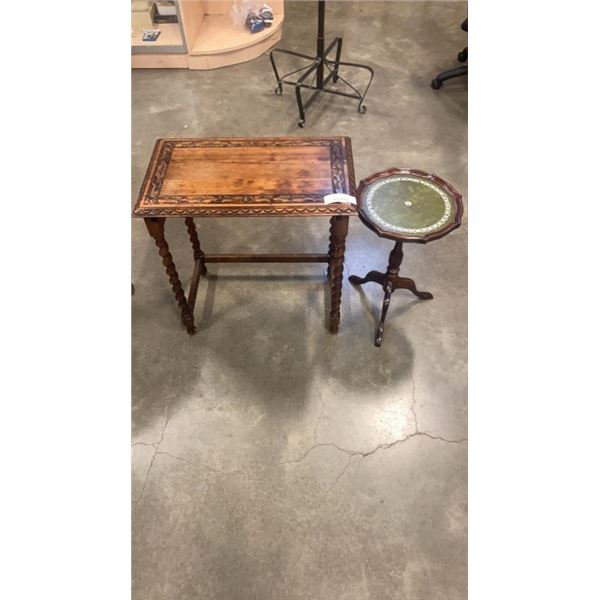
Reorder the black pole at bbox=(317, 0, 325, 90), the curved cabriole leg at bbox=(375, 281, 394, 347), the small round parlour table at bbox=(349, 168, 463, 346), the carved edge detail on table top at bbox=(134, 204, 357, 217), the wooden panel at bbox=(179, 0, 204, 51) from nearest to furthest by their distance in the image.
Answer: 1. the carved edge detail on table top at bbox=(134, 204, 357, 217)
2. the small round parlour table at bbox=(349, 168, 463, 346)
3. the curved cabriole leg at bbox=(375, 281, 394, 347)
4. the black pole at bbox=(317, 0, 325, 90)
5. the wooden panel at bbox=(179, 0, 204, 51)

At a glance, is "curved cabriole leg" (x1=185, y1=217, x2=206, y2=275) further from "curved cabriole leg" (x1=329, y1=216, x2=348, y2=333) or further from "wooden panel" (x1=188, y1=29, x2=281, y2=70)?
Answer: "wooden panel" (x1=188, y1=29, x2=281, y2=70)

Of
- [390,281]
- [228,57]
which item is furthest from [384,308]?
[228,57]

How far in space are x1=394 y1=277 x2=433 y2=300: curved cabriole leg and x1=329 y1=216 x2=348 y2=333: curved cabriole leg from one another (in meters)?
0.34

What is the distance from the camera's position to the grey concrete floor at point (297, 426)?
1653 millimetres

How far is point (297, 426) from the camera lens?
199 cm

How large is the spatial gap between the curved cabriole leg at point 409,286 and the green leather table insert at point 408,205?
1.51 ft

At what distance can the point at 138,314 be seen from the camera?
2406mm

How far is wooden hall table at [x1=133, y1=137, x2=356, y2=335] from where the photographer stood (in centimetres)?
166

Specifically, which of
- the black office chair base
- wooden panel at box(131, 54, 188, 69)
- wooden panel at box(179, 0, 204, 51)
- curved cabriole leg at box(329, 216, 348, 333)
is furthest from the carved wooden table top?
wooden panel at box(131, 54, 188, 69)

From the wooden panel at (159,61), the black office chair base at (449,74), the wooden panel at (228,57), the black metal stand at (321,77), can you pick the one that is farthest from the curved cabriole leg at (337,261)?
the wooden panel at (159,61)

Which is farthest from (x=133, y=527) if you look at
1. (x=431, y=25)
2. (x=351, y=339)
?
(x=431, y=25)

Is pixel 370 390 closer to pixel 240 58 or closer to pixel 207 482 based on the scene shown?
pixel 207 482

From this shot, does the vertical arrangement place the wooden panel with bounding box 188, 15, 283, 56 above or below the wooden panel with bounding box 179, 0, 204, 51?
below

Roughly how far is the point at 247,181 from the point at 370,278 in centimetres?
98
